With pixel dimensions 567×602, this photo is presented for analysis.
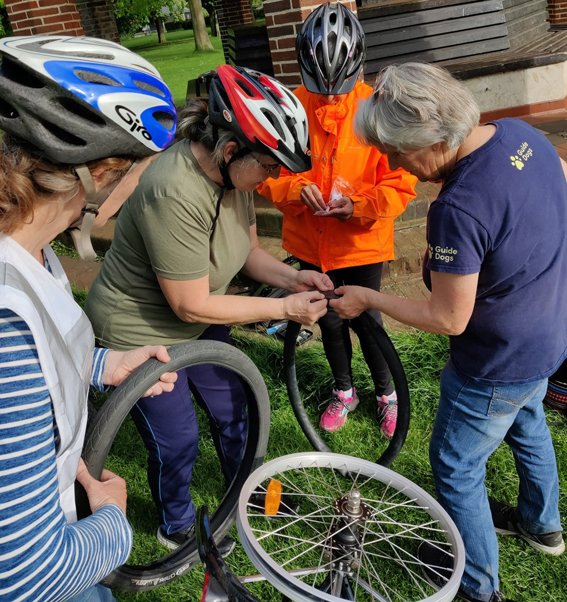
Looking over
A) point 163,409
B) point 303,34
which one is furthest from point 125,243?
point 303,34

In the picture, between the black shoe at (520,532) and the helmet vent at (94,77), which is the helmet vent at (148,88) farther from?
the black shoe at (520,532)

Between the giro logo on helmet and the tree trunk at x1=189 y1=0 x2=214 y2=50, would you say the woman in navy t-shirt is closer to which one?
the giro logo on helmet

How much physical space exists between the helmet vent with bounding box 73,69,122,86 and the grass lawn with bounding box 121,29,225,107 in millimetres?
16712

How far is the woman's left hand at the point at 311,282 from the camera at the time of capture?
2.67 metres

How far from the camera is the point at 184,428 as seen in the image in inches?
97.9

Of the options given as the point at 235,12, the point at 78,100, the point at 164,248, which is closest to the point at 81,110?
the point at 78,100

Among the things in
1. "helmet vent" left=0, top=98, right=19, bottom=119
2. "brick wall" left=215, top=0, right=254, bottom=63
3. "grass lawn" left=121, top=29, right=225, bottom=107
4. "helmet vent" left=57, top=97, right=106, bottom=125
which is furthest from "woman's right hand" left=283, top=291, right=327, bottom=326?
"brick wall" left=215, top=0, right=254, bottom=63

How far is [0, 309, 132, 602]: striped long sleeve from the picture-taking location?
112 cm

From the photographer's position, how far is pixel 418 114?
69.3 inches

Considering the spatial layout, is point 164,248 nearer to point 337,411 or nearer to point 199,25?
point 337,411

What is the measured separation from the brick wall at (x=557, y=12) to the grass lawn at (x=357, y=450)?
9.20 meters

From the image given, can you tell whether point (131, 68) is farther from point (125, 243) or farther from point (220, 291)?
point (220, 291)

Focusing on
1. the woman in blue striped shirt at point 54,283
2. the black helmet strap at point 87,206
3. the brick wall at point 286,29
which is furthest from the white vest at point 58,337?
the brick wall at point 286,29

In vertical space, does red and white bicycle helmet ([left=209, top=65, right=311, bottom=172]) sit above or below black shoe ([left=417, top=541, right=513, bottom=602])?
above
